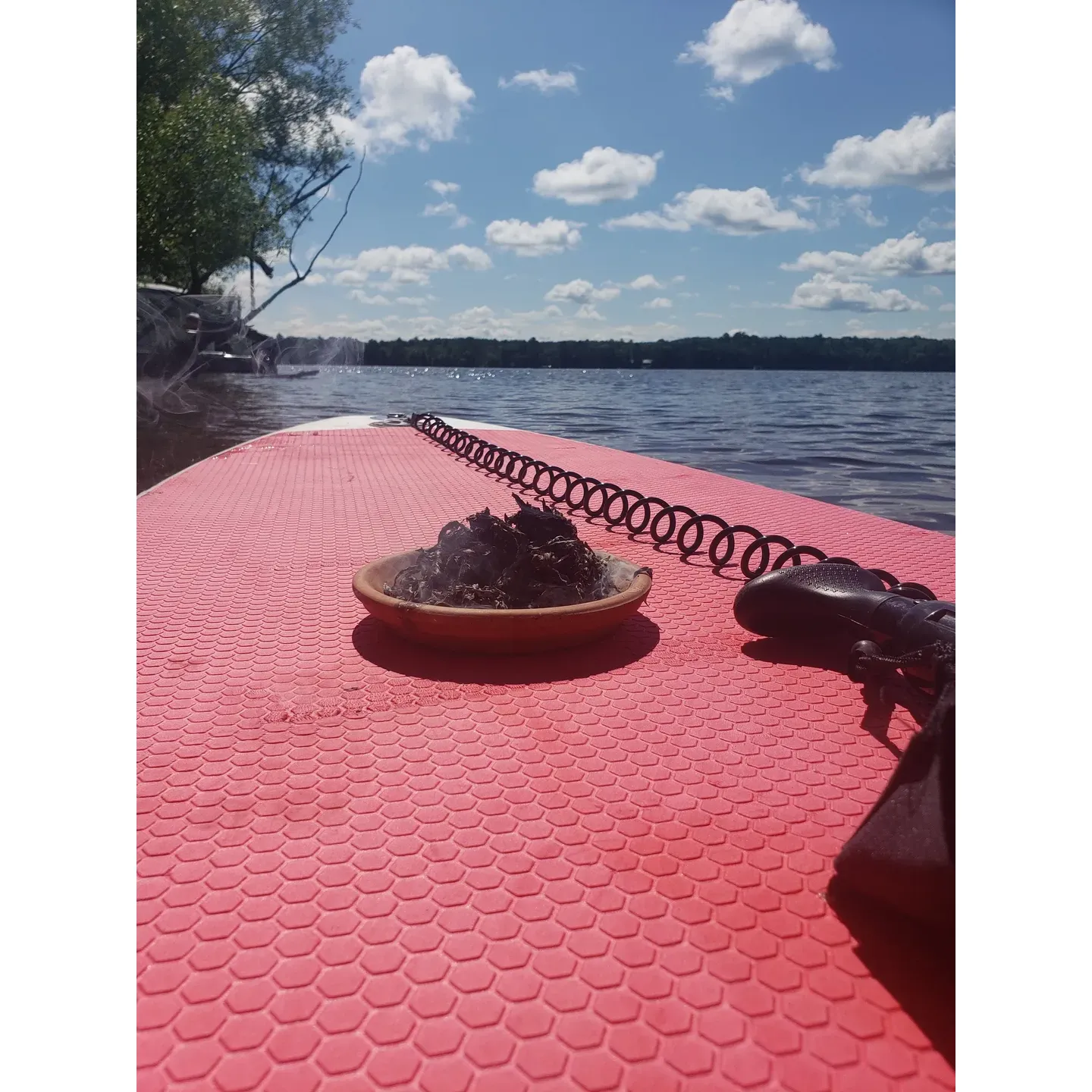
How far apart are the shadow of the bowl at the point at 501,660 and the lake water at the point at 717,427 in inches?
63.5

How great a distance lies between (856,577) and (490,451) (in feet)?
19.0

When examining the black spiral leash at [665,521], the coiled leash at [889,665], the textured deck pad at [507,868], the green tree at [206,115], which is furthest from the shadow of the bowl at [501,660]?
the green tree at [206,115]

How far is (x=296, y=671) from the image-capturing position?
2.85 metres

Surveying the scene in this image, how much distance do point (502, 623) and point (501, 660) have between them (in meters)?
0.18

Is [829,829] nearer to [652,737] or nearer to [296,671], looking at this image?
[652,737]

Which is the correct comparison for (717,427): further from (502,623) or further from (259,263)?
(502,623)

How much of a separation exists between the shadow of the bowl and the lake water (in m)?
1.61

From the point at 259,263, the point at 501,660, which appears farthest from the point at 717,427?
the point at 501,660

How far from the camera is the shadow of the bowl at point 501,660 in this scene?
109 inches

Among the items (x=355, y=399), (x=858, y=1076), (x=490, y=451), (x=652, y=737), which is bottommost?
(x=858, y=1076)

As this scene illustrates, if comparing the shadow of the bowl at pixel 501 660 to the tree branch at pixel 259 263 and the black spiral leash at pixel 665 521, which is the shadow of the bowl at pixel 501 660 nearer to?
the black spiral leash at pixel 665 521

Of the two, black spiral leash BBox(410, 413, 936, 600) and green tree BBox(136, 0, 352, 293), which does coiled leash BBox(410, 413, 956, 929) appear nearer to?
black spiral leash BBox(410, 413, 936, 600)
